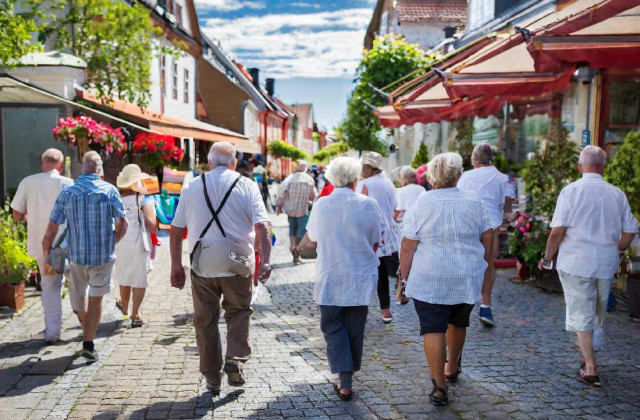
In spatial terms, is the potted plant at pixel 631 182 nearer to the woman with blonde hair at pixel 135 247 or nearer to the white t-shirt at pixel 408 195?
the white t-shirt at pixel 408 195

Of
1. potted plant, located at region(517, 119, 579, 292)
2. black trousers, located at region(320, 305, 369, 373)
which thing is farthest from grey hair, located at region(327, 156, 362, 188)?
potted plant, located at region(517, 119, 579, 292)

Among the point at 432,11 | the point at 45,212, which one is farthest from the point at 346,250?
the point at 432,11

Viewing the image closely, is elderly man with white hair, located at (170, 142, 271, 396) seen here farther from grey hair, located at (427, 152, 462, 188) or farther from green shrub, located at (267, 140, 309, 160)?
green shrub, located at (267, 140, 309, 160)

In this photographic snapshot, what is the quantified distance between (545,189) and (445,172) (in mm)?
5076

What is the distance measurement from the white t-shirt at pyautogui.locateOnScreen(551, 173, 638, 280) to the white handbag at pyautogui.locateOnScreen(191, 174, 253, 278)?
246 centimetres

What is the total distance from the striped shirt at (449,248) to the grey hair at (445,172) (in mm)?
61

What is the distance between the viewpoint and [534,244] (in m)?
9.29

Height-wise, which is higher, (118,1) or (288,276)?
(118,1)

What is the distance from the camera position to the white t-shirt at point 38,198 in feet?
22.0

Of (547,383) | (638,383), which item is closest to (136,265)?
(547,383)

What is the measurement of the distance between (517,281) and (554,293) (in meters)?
0.88

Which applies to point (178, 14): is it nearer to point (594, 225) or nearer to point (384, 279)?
point (384, 279)

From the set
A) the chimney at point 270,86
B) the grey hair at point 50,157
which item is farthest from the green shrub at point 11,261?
the chimney at point 270,86

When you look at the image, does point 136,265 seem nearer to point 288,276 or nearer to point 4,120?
point 288,276
